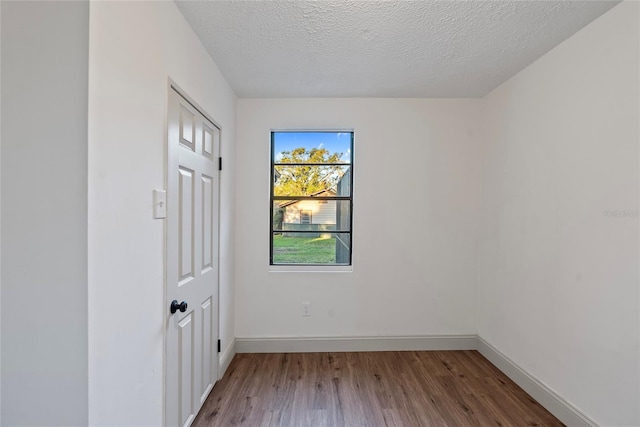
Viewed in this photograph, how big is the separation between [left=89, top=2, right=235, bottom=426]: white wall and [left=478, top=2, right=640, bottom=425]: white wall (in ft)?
8.01

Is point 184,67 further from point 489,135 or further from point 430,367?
point 430,367

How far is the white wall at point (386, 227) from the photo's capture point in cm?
279

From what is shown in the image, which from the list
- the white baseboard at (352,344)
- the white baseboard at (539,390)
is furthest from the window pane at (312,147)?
the white baseboard at (539,390)

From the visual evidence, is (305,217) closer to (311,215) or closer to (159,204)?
(311,215)

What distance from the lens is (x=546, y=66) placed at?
2.02 meters

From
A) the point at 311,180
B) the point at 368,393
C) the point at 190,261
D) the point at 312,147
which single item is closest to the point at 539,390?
the point at 368,393

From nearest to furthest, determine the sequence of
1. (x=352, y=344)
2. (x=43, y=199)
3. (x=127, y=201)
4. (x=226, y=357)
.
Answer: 1. (x=43, y=199)
2. (x=127, y=201)
3. (x=226, y=357)
4. (x=352, y=344)

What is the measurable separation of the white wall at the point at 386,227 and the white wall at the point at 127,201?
1357mm

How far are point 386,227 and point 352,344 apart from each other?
122 cm

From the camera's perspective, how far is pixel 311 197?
2910 mm

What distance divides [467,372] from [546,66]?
8.22 ft

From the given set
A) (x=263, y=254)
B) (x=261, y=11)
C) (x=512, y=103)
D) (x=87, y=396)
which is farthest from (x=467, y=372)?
(x=261, y=11)

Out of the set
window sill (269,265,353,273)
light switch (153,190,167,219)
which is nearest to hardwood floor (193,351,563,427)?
window sill (269,265,353,273)

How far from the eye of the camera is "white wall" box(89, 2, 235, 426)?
0.99m
